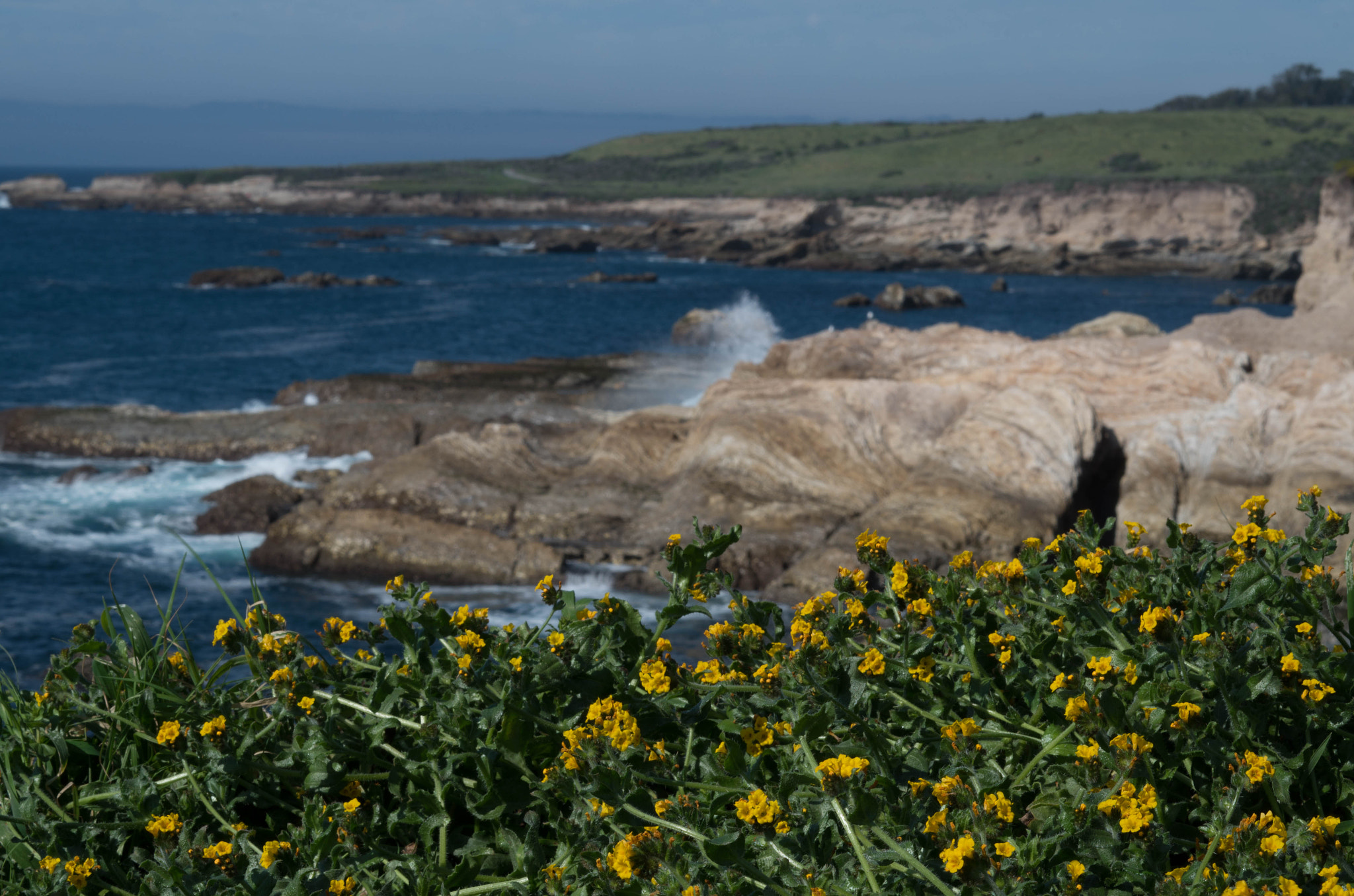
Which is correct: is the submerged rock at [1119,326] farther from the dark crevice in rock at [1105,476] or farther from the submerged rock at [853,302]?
the dark crevice in rock at [1105,476]

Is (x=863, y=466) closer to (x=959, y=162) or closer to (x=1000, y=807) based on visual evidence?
(x=1000, y=807)

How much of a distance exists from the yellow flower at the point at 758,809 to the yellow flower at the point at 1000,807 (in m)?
0.43

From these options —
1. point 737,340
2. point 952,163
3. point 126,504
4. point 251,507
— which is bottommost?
point 126,504

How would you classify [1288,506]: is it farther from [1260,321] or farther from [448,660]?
[448,660]

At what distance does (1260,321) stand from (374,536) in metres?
23.6

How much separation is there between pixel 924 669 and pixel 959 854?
A: 33.4 inches

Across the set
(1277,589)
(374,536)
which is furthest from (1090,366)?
(1277,589)

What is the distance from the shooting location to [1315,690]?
2273 mm

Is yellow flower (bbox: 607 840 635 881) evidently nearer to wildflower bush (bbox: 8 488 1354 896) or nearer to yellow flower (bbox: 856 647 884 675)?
wildflower bush (bbox: 8 488 1354 896)

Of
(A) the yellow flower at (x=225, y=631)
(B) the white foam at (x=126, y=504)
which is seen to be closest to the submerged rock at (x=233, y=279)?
(B) the white foam at (x=126, y=504)

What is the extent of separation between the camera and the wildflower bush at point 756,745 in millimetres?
2123

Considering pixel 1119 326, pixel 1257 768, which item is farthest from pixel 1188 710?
pixel 1119 326

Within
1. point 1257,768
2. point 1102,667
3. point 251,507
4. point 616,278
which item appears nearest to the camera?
point 1257,768

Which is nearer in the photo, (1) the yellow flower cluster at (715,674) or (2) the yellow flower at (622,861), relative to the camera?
(2) the yellow flower at (622,861)
